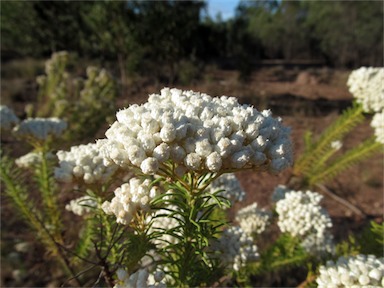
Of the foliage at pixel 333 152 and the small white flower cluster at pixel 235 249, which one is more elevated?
the foliage at pixel 333 152

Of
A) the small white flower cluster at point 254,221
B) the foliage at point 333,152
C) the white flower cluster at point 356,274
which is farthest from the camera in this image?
the foliage at point 333,152

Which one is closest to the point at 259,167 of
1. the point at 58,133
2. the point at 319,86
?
the point at 58,133

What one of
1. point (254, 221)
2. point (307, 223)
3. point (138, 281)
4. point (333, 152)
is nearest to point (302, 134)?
point (333, 152)

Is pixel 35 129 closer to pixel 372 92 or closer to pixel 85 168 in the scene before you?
pixel 85 168

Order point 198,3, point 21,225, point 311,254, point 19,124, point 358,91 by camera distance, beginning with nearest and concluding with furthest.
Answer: point 311,254 < point 19,124 < point 358,91 < point 21,225 < point 198,3

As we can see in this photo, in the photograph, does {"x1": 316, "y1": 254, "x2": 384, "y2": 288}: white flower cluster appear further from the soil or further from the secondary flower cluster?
the secondary flower cluster

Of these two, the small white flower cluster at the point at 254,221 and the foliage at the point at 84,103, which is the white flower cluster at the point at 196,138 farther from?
the foliage at the point at 84,103

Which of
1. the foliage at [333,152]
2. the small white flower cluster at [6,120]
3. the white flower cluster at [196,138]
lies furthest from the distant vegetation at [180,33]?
the white flower cluster at [196,138]

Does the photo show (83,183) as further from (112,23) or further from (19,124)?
(112,23)
